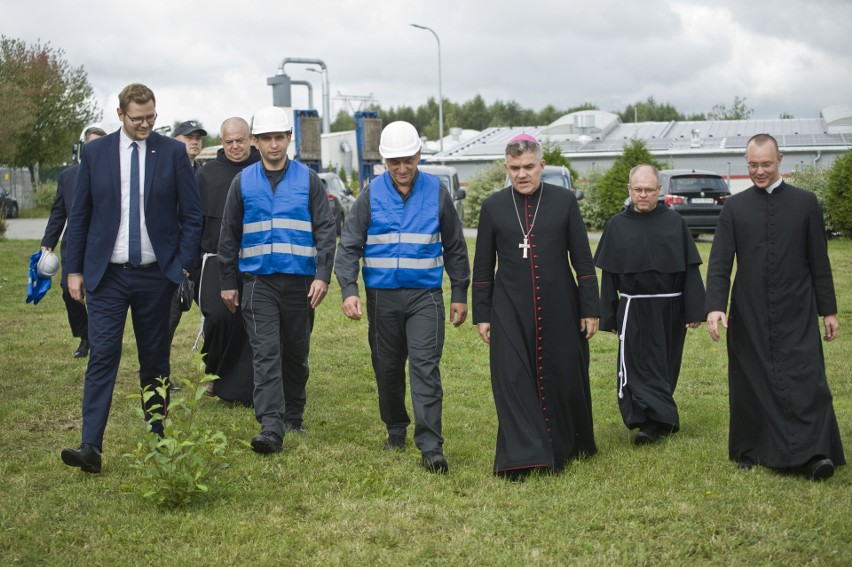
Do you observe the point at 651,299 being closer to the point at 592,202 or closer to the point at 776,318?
the point at 776,318

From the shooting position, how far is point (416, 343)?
6.28 m

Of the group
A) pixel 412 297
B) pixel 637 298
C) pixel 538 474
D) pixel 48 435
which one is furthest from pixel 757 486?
pixel 48 435

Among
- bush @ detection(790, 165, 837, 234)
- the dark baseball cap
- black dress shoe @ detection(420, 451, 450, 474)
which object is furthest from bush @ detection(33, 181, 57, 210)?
black dress shoe @ detection(420, 451, 450, 474)

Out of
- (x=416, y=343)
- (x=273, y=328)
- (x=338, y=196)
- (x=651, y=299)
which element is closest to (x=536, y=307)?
(x=416, y=343)

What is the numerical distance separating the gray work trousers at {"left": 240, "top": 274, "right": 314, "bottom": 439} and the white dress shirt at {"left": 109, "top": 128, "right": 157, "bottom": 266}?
2.75ft

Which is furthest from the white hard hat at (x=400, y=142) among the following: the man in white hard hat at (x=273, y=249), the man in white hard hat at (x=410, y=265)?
the man in white hard hat at (x=273, y=249)

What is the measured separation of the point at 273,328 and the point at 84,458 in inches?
56.8

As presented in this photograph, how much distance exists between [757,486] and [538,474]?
1.21 meters

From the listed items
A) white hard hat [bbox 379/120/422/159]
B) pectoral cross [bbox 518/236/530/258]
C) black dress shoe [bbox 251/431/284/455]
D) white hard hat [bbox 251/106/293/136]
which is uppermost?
white hard hat [bbox 251/106/293/136]

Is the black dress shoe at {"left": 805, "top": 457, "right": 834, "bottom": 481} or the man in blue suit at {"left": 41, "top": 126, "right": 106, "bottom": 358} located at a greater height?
the man in blue suit at {"left": 41, "top": 126, "right": 106, "bottom": 358}

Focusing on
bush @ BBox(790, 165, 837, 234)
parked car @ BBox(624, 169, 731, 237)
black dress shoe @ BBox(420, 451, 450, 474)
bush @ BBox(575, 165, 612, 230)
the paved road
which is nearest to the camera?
black dress shoe @ BBox(420, 451, 450, 474)

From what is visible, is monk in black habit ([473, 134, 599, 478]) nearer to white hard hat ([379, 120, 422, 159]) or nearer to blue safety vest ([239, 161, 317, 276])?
white hard hat ([379, 120, 422, 159])

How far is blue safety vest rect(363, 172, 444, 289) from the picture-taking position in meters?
6.29

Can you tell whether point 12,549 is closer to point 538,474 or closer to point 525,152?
point 538,474
